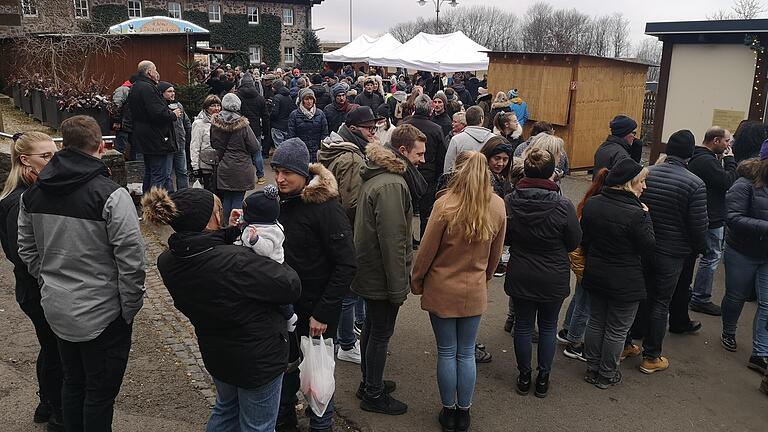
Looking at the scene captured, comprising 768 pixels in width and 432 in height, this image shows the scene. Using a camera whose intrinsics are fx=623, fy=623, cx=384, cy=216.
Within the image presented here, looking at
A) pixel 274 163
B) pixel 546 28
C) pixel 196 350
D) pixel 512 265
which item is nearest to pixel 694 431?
pixel 512 265

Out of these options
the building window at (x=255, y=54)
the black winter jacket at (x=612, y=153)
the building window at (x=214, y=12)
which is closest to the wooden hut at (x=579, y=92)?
the black winter jacket at (x=612, y=153)

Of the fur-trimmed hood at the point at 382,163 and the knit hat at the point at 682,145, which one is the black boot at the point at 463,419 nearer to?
the fur-trimmed hood at the point at 382,163

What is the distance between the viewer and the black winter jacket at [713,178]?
574 cm

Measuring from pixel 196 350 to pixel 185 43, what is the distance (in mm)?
9789

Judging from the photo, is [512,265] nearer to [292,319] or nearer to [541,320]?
[541,320]

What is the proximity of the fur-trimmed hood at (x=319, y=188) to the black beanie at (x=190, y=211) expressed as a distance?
2.53 feet

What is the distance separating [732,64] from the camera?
10922 millimetres

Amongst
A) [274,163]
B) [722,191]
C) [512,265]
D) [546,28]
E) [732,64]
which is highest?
[546,28]

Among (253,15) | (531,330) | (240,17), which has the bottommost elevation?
(531,330)

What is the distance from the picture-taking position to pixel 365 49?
26.0 m

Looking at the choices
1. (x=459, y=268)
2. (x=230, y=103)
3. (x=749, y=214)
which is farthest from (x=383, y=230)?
(x=230, y=103)

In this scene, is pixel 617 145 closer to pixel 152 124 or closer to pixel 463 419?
pixel 463 419

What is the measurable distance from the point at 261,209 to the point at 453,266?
1.42m

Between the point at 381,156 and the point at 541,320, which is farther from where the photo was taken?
the point at 541,320
